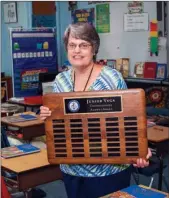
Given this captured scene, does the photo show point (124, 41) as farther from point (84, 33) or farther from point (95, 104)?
point (95, 104)

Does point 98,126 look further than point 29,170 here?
No

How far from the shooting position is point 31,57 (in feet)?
21.8

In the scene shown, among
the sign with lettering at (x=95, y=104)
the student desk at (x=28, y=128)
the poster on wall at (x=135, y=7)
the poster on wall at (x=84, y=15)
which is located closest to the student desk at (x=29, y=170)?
the sign with lettering at (x=95, y=104)

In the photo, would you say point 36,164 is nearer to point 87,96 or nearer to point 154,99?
point 87,96

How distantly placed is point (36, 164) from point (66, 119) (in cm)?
97

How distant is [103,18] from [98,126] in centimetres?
476

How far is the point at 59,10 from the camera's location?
7.02 metres

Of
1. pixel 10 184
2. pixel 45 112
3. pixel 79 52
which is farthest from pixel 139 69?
pixel 45 112

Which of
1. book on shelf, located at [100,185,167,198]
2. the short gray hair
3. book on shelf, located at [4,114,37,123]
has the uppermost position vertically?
the short gray hair

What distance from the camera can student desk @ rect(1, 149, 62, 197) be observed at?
2459mm

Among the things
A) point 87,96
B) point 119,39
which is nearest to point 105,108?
point 87,96

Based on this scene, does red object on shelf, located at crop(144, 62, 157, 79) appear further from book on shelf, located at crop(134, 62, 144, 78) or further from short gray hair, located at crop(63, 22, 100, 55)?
short gray hair, located at crop(63, 22, 100, 55)

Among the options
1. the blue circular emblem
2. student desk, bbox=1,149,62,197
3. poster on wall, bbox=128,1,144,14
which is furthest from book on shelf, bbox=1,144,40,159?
poster on wall, bbox=128,1,144,14

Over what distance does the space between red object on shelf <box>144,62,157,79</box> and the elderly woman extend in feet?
12.4
